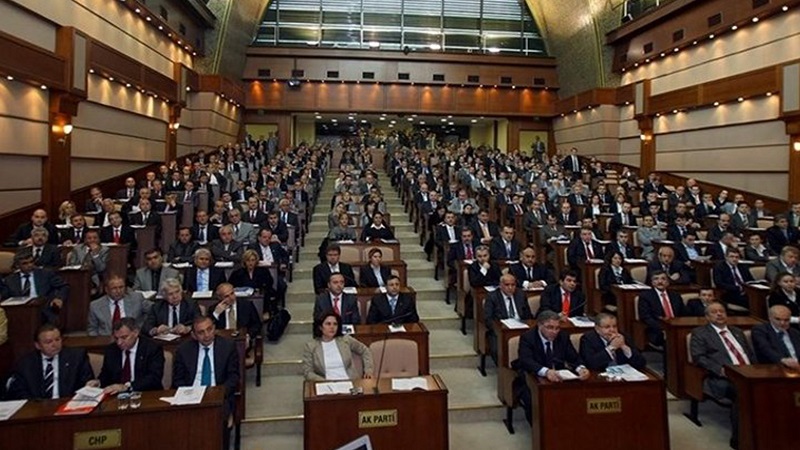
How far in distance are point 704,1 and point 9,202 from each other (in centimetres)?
1458

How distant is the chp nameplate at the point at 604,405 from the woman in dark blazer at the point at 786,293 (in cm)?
295

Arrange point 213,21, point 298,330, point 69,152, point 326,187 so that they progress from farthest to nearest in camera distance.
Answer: point 213,21, point 326,187, point 69,152, point 298,330

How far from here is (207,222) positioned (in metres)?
8.12

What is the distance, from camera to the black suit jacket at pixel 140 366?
12.9ft

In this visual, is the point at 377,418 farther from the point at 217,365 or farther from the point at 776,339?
the point at 776,339

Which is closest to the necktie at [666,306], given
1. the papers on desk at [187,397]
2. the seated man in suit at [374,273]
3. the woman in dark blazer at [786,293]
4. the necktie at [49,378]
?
the woman in dark blazer at [786,293]

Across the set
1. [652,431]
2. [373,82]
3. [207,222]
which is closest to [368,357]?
[652,431]

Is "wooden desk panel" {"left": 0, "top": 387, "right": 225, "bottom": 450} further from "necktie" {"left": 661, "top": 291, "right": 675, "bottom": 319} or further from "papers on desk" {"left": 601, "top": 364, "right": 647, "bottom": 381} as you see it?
"necktie" {"left": 661, "top": 291, "right": 675, "bottom": 319}

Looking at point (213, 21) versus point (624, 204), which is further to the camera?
point (213, 21)

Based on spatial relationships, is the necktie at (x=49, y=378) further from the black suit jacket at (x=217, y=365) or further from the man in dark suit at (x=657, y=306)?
the man in dark suit at (x=657, y=306)

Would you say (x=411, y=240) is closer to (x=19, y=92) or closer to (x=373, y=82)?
(x=19, y=92)

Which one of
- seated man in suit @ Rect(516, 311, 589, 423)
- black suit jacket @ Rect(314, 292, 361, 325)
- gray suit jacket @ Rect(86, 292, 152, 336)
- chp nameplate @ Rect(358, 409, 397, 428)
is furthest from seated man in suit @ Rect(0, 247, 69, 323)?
seated man in suit @ Rect(516, 311, 589, 423)

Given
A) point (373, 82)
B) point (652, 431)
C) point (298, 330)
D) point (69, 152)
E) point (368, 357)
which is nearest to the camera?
point (652, 431)

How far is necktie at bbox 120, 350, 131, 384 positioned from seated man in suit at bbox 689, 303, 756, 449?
4329 mm
